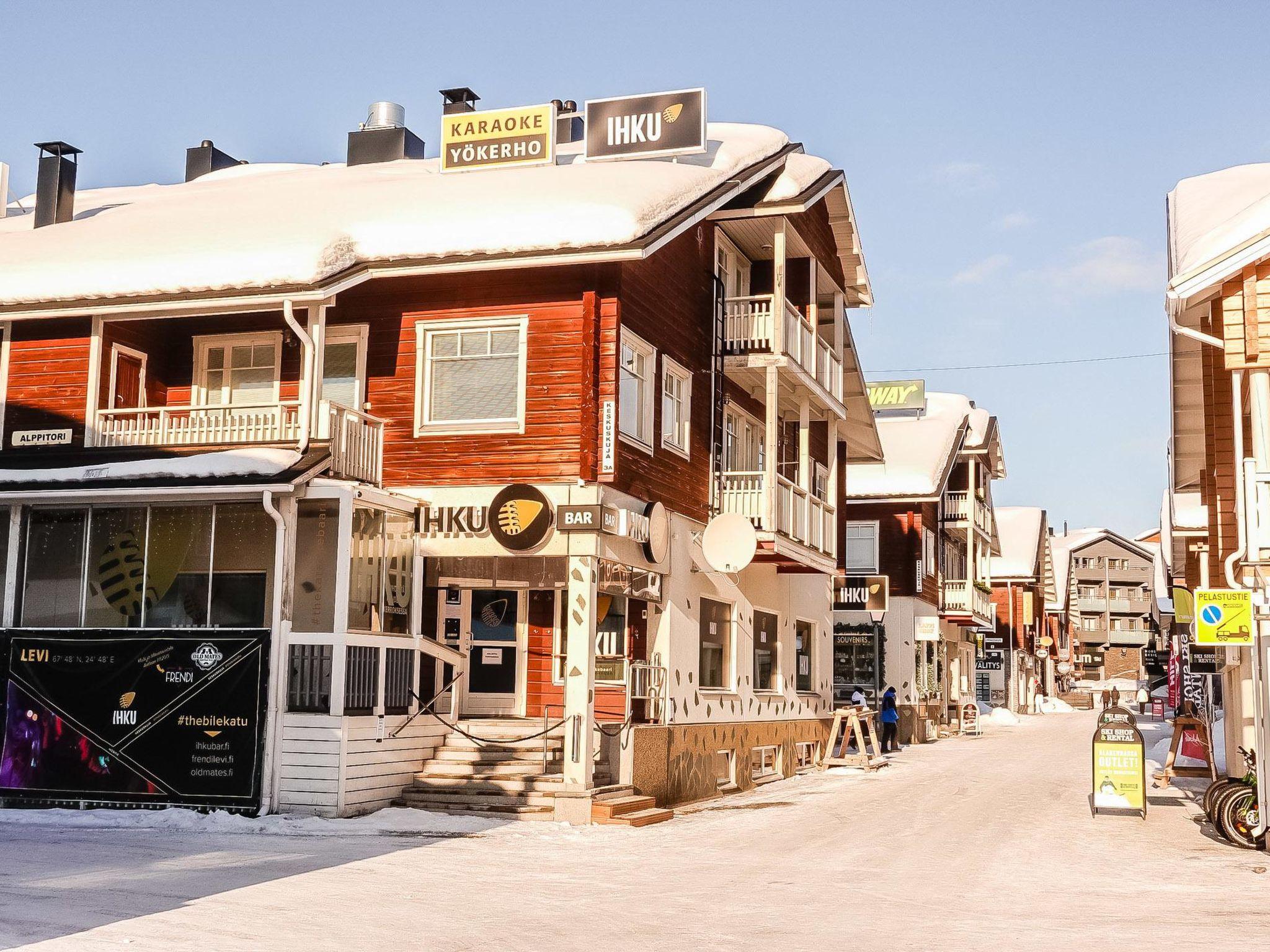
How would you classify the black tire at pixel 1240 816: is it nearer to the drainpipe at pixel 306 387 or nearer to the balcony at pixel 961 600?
the drainpipe at pixel 306 387

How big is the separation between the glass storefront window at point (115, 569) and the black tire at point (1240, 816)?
1382cm

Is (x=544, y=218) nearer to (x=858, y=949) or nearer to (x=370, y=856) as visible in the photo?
(x=370, y=856)

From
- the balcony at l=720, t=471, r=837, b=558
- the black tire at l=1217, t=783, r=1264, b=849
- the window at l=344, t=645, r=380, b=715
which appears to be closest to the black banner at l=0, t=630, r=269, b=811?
the window at l=344, t=645, r=380, b=715

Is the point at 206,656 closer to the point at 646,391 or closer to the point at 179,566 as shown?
the point at 179,566

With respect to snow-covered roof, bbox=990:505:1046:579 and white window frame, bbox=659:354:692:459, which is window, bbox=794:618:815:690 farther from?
snow-covered roof, bbox=990:505:1046:579

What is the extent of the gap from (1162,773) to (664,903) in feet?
50.9

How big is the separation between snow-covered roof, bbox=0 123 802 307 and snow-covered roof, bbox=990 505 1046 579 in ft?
177

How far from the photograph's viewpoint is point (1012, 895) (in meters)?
13.1

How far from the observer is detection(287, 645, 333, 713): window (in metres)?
18.5

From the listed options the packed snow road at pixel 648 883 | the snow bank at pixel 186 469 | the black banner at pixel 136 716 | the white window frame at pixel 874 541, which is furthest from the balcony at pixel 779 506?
the white window frame at pixel 874 541

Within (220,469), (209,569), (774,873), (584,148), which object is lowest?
(774,873)

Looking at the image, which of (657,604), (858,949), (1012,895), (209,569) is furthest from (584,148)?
(858,949)

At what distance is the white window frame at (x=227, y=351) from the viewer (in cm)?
2173

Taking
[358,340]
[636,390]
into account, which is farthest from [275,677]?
[636,390]
